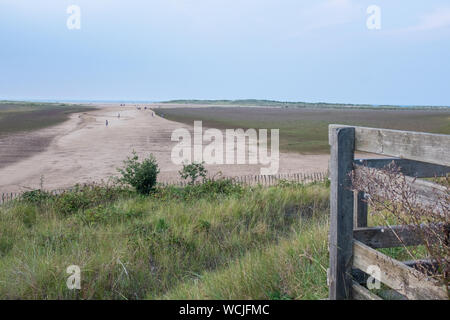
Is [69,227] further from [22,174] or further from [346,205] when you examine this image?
[22,174]

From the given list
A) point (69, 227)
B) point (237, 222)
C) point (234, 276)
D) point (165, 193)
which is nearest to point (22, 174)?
point (165, 193)

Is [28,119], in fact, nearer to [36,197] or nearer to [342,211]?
[36,197]

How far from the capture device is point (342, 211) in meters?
3.23

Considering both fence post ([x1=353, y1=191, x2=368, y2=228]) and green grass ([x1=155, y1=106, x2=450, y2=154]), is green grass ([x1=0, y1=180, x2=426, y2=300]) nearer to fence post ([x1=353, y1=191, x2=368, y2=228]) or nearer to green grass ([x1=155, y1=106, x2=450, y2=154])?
fence post ([x1=353, y1=191, x2=368, y2=228])

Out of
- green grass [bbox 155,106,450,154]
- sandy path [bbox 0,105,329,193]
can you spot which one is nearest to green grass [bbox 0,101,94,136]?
sandy path [bbox 0,105,329,193]

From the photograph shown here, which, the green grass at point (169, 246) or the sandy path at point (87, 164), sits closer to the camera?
the green grass at point (169, 246)

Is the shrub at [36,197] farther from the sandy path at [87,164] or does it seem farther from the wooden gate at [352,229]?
the wooden gate at [352,229]

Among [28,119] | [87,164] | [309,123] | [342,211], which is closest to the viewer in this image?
[342,211]

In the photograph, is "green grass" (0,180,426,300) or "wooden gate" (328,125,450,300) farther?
"green grass" (0,180,426,300)

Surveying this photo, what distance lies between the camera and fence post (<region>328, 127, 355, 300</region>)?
126 inches

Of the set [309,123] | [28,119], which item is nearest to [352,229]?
[309,123]

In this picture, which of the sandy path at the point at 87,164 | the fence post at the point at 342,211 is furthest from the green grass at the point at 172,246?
the sandy path at the point at 87,164

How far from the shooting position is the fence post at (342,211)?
126 inches

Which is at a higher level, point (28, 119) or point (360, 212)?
point (28, 119)
